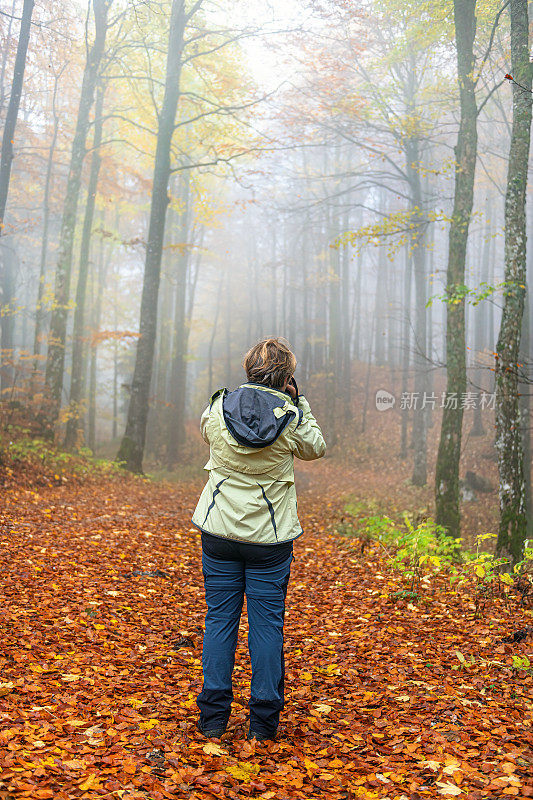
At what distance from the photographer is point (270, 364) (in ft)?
10.9

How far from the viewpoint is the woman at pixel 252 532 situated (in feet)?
10.3

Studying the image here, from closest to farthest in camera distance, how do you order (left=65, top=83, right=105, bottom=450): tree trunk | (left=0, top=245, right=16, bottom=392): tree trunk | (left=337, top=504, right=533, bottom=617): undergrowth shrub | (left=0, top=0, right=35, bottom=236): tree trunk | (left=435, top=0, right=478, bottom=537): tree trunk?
(left=337, top=504, right=533, bottom=617): undergrowth shrub < (left=435, top=0, right=478, bottom=537): tree trunk < (left=0, top=0, right=35, bottom=236): tree trunk < (left=65, top=83, right=105, bottom=450): tree trunk < (left=0, top=245, right=16, bottom=392): tree trunk

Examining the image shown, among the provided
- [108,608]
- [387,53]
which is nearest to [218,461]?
[108,608]

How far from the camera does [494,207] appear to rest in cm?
2714

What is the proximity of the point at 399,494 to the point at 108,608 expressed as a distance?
1119cm

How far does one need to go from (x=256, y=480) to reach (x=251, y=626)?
80 centimetres

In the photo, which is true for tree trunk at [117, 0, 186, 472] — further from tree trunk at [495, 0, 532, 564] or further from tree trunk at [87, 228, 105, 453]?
tree trunk at [87, 228, 105, 453]

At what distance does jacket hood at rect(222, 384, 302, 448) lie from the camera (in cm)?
310

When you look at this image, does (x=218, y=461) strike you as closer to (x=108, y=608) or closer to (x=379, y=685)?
(x=379, y=685)

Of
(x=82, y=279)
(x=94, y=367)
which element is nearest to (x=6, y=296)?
(x=94, y=367)

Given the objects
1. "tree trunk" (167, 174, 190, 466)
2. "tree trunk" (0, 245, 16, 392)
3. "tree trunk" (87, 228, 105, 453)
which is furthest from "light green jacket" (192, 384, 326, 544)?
"tree trunk" (0, 245, 16, 392)

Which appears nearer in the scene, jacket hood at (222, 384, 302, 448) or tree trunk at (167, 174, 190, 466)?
jacket hood at (222, 384, 302, 448)

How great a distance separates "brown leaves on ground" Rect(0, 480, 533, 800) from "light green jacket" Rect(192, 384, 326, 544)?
1.11 m

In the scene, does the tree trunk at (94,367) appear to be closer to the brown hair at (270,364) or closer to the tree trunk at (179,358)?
the tree trunk at (179,358)
